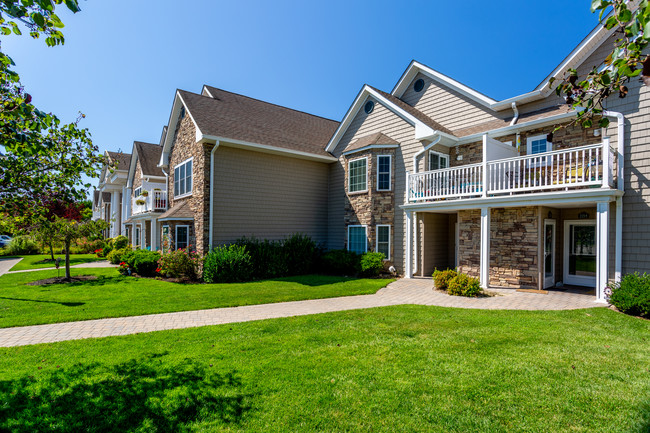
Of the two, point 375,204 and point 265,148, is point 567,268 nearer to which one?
point 375,204

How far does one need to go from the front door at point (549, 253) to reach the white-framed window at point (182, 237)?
14.0 m

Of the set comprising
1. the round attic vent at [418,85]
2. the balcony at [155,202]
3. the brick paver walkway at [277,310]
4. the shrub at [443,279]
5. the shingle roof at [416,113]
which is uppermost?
the round attic vent at [418,85]

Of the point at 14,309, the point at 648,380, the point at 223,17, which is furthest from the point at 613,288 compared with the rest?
the point at 14,309

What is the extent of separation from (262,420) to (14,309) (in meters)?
8.79

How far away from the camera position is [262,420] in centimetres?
345

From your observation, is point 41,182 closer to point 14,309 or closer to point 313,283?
point 14,309

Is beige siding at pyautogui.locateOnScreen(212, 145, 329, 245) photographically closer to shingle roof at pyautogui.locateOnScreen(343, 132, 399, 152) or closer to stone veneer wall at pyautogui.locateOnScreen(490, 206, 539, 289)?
shingle roof at pyautogui.locateOnScreen(343, 132, 399, 152)

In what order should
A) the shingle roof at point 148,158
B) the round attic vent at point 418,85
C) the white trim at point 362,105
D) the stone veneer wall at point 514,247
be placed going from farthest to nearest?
1. the shingle roof at point 148,158
2. the round attic vent at point 418,85
3. the white trim at point 362,105
4. the stone veneer wall at point 514,247

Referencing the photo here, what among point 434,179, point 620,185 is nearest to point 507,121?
point 434,179

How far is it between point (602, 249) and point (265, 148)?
12.4 metres

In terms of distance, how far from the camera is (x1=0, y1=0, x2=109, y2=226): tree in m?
4.05

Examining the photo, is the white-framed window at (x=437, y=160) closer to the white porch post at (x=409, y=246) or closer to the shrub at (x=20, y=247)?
the white porch post at (x=409, y=246)

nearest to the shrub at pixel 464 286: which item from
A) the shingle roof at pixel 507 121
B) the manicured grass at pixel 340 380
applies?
the manicured grass at pixel 340 380

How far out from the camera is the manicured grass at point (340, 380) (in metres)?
3.45
